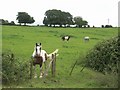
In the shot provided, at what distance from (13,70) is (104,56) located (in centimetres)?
645

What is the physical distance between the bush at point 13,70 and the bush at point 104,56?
503 centimetres

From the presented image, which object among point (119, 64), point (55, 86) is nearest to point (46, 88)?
point (55, 86)

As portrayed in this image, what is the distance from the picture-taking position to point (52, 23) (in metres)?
88.9

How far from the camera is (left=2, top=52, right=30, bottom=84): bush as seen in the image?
62.3 feet

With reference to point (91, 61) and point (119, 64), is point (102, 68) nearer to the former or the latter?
point (91, 61)

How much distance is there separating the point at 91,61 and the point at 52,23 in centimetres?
6510

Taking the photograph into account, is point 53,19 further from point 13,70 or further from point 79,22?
point 13,70

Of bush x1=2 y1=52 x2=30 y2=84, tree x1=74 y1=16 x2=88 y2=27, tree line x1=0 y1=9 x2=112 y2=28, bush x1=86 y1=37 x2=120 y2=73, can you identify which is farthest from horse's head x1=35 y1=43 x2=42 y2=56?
tree x1=74 y1=16 x2=88 y2=27

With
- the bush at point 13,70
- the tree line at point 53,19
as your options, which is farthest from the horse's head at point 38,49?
the tree line at point 53,19

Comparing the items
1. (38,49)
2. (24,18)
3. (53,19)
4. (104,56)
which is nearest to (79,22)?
(53,19)

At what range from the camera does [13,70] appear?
1936 centimetres

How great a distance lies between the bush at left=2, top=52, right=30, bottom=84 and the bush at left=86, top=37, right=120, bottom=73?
503 cm

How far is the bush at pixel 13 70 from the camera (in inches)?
747

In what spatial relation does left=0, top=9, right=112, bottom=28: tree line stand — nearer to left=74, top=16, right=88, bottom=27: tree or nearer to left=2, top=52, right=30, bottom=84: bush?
Answer: left=74, top=16, right=88, bottom=27: tree
